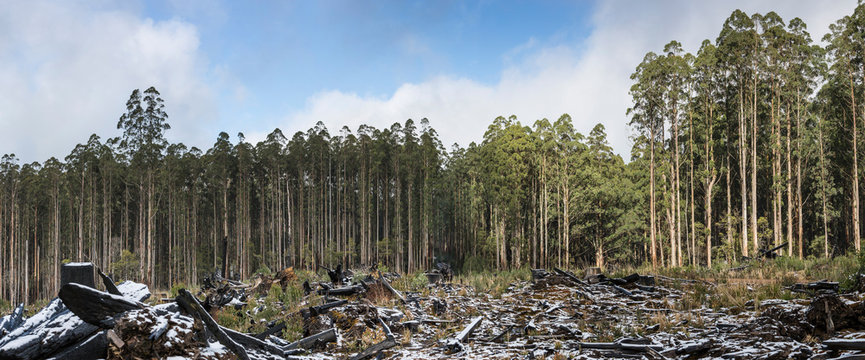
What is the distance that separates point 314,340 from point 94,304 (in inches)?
132

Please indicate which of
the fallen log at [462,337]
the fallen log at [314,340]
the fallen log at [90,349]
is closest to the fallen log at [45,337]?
the fallen log at [90,349]

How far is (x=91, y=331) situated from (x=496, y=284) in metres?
11.1

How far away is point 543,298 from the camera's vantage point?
11195 mm

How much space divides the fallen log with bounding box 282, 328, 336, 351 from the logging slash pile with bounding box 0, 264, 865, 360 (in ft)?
0.06

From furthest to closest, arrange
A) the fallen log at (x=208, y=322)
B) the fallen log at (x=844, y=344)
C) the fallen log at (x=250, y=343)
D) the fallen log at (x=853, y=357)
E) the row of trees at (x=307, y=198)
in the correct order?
1. the row of trees at (x=307, y=198)
2. the fallen log at (x=250, y=343)
3. the fallen log at (x=208, y=322)
4. the fallen log at (x=844, y=344)
5. the fallen log at (x=853, y=357)

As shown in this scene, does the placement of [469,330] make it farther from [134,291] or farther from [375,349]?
[134,291]

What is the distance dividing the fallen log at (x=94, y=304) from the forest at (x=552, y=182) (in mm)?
19189

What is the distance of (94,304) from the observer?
194 inches

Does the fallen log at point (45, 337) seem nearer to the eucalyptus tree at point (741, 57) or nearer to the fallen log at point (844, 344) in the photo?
the fallen log at point (844, 344)

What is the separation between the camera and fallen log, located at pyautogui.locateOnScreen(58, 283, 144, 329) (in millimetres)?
4707

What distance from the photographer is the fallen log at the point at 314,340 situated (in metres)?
7.03

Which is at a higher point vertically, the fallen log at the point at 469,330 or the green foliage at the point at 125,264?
the fallen log at the point at 469,330

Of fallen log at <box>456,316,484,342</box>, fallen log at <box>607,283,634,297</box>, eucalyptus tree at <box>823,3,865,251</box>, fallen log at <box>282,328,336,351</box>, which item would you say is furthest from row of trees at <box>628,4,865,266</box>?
fallen log at <box>282,328,336,351</box>

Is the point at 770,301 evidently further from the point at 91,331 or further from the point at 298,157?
the point at 298,157
